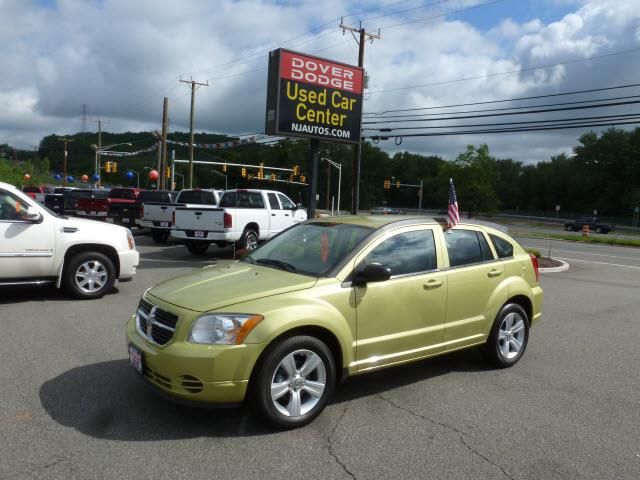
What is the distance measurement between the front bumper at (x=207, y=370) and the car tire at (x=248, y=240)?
1135 centimetres

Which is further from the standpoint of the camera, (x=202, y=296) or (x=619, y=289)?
(x=619, y=289)

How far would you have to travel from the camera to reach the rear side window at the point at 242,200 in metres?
16.0

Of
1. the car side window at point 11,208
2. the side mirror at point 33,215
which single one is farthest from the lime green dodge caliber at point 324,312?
the car side window at point 11,208

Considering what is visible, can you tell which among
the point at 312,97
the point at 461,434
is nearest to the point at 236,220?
the point at 312,97

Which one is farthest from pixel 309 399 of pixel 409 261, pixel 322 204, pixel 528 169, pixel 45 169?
pixel 528 169

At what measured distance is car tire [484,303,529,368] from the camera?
5.51 metres

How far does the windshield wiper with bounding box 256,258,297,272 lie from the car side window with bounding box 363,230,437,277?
646 mm

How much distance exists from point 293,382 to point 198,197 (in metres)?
14.6

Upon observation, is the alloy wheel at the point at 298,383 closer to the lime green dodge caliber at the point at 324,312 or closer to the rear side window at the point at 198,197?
the lime green dodge caliber at the point at 324,312

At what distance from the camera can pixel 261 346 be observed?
3.79 meters

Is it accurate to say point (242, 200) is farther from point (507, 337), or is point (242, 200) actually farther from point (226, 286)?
point (226, 286)

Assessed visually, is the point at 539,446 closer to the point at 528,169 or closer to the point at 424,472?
the point at 424,472

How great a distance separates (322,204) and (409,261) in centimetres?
11291

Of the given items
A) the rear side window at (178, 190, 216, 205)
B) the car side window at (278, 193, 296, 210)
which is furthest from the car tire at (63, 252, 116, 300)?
the rear side window at (178, 190, 216, 205)
